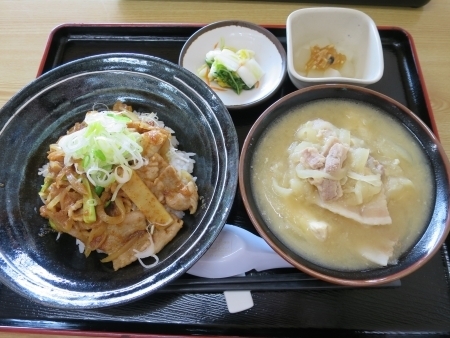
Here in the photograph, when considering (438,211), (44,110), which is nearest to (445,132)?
(438,211)

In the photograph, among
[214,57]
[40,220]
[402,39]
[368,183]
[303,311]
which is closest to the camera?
[368,183]

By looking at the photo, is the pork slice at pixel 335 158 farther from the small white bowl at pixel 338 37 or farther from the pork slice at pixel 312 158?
the small white bowl at pixel 338 37

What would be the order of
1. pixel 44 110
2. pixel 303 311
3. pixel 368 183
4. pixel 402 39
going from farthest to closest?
1. pixel 402 39
2. pixel 44 110
3. pixel 303 311
4. pixel 368 183

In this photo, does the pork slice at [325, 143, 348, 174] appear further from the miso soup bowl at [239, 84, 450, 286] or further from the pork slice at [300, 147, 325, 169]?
the miso soup bowl at [239, 84, 450, 286]

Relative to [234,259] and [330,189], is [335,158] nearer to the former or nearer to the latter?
[330,189]

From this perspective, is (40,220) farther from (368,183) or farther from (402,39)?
(402,39)

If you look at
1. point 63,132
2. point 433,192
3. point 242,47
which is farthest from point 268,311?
point 242,47
